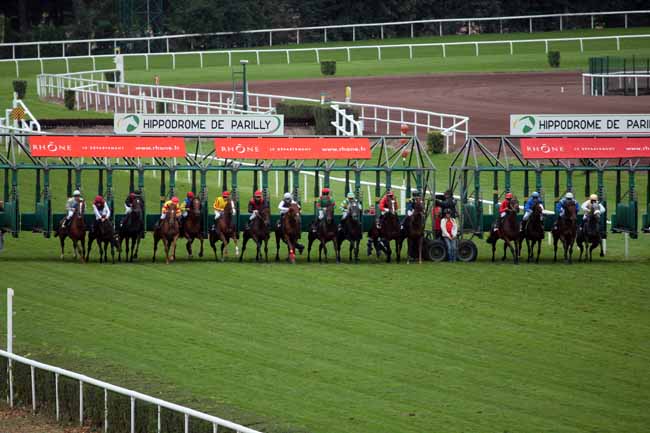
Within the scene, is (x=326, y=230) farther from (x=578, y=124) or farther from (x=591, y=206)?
(x=578, y=124)

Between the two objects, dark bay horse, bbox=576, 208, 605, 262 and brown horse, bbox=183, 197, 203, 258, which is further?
dark bay horse, bbox=576, 208, 605, 262

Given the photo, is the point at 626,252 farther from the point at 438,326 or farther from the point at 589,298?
the point at 438,326

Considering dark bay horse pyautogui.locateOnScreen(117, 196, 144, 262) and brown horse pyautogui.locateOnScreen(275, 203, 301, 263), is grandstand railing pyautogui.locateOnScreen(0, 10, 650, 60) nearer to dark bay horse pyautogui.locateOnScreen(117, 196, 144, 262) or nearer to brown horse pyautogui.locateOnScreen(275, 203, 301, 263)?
dark bay horse pyautogui.locateOnScreen(117, 196, 144, 262)

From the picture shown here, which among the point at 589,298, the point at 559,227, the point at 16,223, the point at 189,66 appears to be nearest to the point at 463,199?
the point at 559,227

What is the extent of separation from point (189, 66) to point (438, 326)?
3020 centimetres

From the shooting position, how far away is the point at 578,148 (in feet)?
70.6

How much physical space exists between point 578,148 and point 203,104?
13.3 metres

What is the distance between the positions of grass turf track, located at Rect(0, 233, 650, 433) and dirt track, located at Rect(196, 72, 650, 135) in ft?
44.8

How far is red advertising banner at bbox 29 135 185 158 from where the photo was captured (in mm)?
21219

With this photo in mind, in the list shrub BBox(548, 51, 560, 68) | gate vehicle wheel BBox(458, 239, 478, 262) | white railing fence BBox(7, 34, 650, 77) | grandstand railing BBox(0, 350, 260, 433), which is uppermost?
white railing fence BBox(7, 34, 650, 77)

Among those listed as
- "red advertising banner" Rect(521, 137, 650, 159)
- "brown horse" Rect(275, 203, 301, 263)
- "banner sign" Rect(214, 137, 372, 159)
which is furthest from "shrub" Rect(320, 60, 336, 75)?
"brown horse" Rect(275, 203, 301, 263)

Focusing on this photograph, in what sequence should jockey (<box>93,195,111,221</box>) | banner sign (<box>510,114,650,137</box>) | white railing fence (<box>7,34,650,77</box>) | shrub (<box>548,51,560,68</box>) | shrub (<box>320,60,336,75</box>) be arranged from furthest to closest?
1. white railing fence (<box>7,34,650,77</box>)
2. shrub (<box>548,51,560,68</box>)
3. shrub (<box>320,60,336,75</box>)
4. banner sign (<box>510,114,650,137</box>)
5. jockey (<box>93,195,111,221</box>)

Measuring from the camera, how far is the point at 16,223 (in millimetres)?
20625

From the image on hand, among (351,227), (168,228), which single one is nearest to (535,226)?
(351,227)
